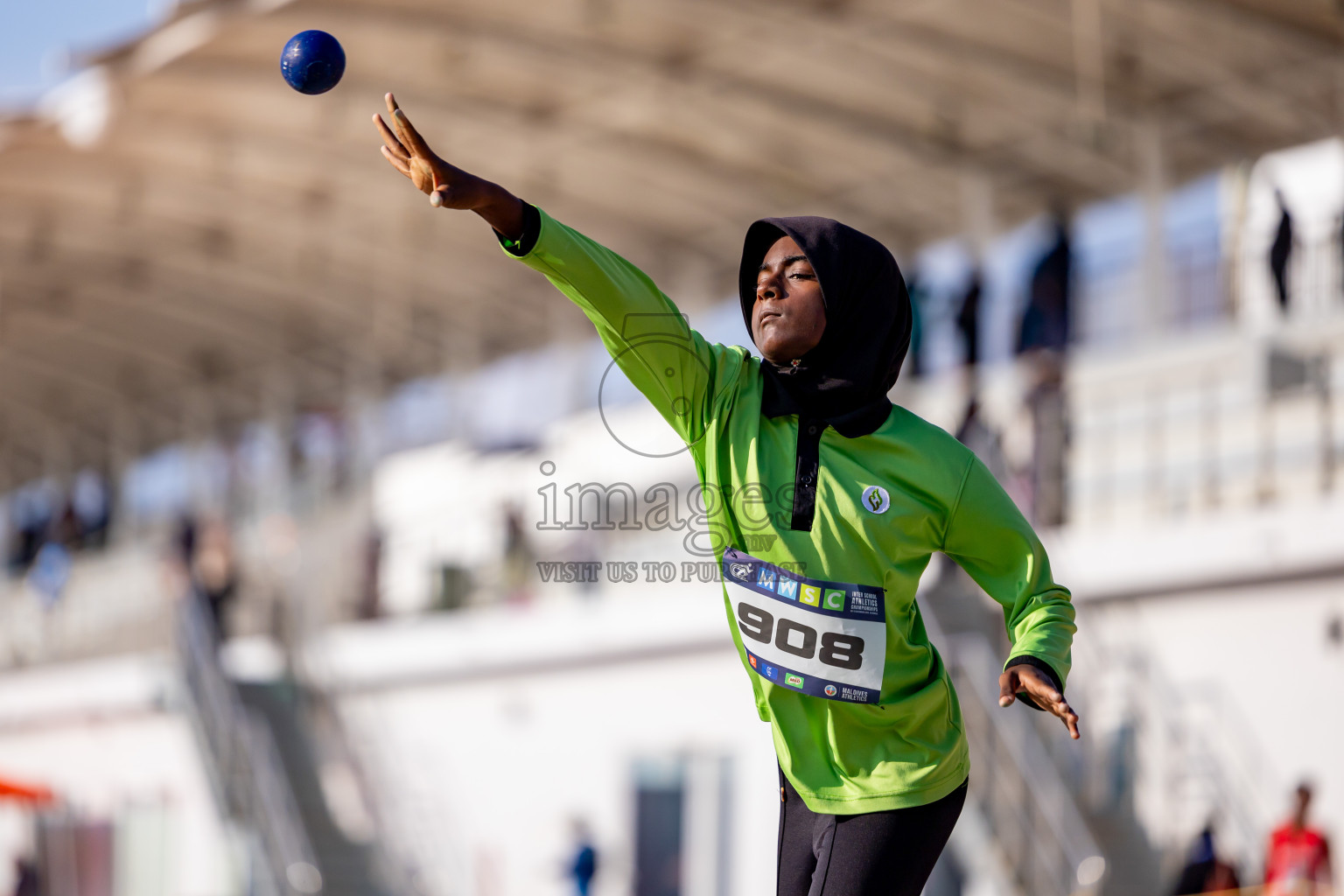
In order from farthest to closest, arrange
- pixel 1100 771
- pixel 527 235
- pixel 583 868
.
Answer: pixel 583 868
pixel 1100 771
pixel 527 235

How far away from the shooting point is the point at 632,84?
19.5m

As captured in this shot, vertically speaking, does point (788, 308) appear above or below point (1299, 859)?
above

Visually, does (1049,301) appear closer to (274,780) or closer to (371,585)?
(371,585)

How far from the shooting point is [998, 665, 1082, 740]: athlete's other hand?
10.3ft

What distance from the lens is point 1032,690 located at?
3205mm

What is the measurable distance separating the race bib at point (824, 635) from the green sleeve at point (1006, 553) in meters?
0.24

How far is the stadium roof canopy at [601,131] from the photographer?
1780cm

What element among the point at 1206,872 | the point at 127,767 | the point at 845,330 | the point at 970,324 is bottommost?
the point at 127,767

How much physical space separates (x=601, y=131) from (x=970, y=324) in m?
6.14

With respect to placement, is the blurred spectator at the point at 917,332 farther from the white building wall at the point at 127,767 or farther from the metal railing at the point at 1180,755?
the white building wall at the point at 127,767

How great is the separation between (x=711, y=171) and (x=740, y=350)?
18.9m

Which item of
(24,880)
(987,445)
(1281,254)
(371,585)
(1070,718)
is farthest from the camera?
(24,880)

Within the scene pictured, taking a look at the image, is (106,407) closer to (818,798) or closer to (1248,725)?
(1248,725)

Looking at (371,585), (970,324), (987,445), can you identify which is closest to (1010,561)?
(987,445)
